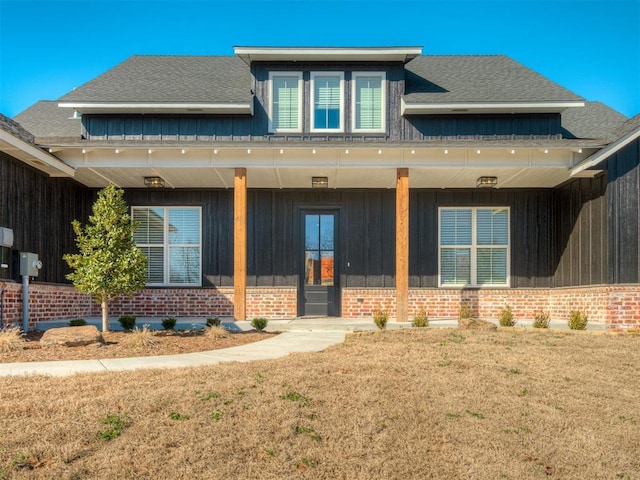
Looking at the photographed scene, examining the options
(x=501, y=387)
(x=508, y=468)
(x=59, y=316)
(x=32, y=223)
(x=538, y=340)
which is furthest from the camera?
(x=59, y=316)

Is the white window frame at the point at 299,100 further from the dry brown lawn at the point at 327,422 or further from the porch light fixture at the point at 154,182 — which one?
the dry brown lawn at the point at 327,422

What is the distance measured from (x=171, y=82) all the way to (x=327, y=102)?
4.30m

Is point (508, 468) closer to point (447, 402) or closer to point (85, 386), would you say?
point (447, 402)

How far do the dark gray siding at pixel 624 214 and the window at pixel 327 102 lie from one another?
6.48 m

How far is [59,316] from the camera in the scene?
14086mm

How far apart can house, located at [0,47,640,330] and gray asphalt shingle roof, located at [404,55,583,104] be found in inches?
3.1

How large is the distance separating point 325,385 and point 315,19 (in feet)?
40.4

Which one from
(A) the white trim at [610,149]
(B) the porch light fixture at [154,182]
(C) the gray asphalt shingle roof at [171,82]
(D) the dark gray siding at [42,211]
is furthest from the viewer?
(C) the gray asphalt shingle roof at [171,82]

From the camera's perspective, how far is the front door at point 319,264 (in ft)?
52.6

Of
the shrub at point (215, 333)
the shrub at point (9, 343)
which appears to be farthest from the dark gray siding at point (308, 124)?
the shrub at point (9, 343)

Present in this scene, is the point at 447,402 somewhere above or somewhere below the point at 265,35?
below

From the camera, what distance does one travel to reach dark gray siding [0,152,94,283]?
39.7 ft

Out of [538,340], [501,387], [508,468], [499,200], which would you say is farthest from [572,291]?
[508,468]

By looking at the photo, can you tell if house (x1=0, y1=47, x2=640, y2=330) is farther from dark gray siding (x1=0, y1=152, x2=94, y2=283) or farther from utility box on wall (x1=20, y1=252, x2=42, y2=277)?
utility box on wall (x1=20, y1=252, x2=42, y2=277)
